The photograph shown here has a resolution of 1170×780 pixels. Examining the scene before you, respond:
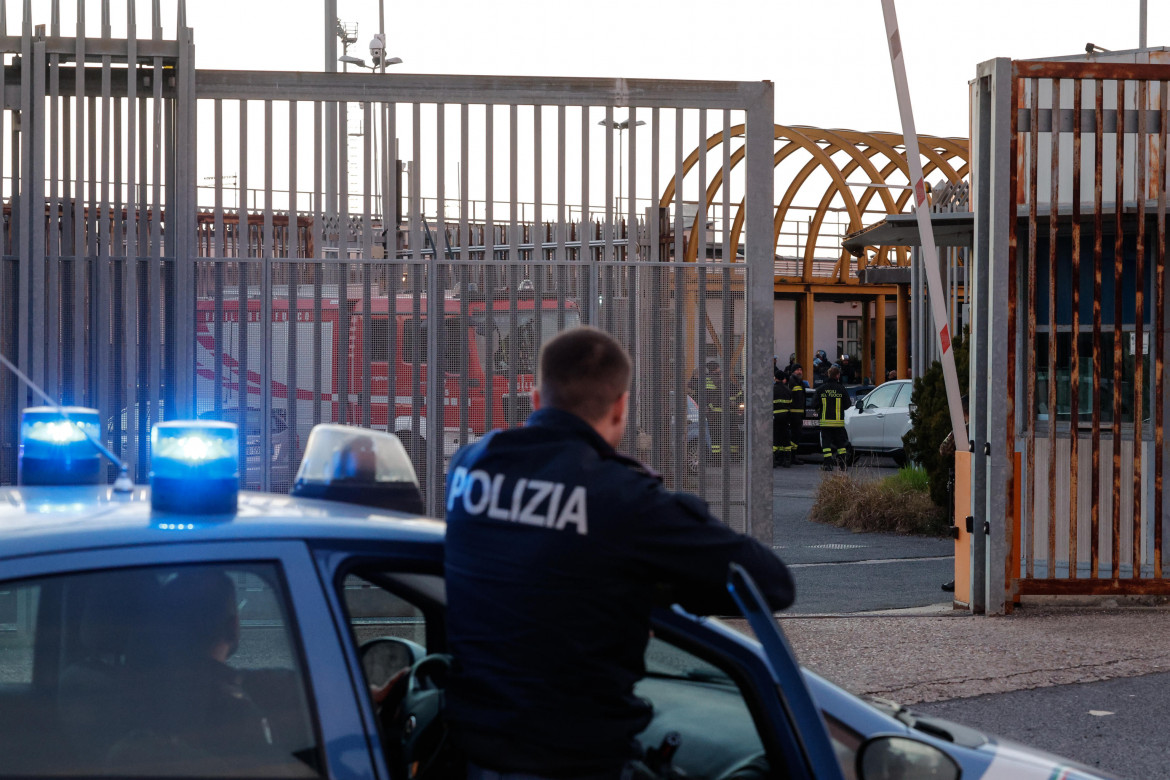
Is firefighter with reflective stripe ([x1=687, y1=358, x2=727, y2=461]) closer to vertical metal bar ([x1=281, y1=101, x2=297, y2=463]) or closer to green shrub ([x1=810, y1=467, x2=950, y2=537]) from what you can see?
vertical metal bar ([x1=281, y1=101, x2=297, y2=463])

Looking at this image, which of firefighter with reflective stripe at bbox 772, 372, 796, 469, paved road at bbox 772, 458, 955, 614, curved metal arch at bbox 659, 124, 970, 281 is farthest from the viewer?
curved metal arch at bbox 659, 124, 970, 281

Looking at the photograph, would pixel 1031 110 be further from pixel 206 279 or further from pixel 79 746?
pixel 79 746

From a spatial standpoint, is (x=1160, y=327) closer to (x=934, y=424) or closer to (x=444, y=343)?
(x=934, y=424)

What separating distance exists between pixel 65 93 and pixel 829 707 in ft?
20.6

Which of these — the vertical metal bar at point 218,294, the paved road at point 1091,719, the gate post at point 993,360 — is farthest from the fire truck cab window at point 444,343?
the gate post at point 993,360

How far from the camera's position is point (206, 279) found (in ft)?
24.5

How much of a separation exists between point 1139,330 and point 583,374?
709 centimetres

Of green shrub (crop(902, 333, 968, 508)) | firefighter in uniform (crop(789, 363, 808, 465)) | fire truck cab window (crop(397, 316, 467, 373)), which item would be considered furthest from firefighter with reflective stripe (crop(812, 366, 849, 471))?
fire truck cab window (crop(397, 316, 467, 373))

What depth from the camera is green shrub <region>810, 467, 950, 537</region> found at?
12969mm

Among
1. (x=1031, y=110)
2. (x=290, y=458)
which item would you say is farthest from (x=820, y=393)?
(x=290, y=458)

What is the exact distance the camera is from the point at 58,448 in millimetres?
2871

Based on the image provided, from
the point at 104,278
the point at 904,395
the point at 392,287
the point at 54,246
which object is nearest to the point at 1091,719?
the point at 392,287

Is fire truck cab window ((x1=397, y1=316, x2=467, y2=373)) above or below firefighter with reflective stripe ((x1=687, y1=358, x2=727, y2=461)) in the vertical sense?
above

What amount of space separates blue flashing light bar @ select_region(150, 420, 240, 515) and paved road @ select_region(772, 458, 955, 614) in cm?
655
